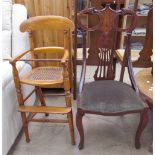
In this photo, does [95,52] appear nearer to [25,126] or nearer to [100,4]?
[100,4]

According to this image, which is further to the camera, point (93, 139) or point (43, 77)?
point (93, 139)

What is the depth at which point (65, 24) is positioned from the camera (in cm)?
157

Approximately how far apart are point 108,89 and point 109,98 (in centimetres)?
12

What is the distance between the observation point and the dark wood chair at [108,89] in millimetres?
1398

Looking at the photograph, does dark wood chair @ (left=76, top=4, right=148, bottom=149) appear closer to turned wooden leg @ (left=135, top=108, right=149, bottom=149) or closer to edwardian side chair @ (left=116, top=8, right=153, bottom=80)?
turned wooden leg @ (left=135, top=108, right=149, bottom=149)

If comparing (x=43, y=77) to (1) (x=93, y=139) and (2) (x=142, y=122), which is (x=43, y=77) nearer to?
(1) (x=93, y=139)

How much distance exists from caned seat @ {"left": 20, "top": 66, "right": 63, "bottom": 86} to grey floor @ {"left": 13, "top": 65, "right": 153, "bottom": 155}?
1.70 feet

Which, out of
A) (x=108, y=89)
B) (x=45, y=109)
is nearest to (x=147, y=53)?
(x=108, y=89)

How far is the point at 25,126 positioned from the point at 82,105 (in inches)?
20.8

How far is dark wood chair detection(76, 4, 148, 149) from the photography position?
55.1 inches

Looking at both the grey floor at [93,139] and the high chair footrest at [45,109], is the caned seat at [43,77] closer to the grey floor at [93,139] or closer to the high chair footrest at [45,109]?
the high chair footrest at [45,109]

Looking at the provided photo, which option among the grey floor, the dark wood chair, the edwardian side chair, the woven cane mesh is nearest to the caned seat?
the woven cane mesh

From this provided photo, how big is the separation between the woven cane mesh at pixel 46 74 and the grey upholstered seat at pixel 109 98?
248 millimetres

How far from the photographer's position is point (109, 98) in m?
1.45
